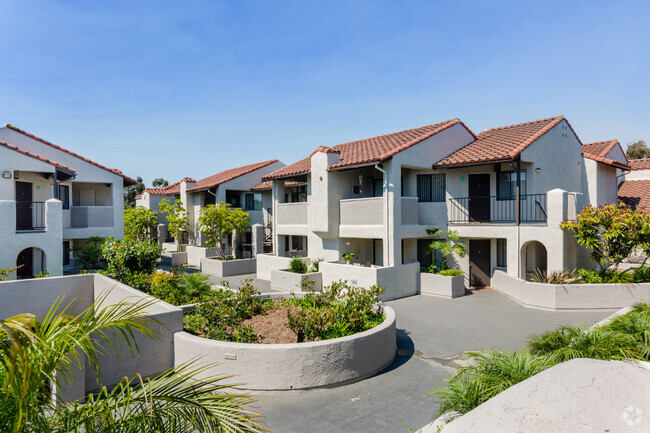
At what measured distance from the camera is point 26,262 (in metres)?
17.9

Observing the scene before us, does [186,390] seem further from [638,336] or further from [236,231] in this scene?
[236,231]

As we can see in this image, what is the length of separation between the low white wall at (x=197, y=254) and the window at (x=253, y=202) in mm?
5277

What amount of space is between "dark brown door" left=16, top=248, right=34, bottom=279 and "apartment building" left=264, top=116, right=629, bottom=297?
1275cm

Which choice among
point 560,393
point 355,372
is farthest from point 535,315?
point 560,393

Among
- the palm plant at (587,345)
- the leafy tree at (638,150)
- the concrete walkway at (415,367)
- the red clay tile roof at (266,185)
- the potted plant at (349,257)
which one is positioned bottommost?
the concrete walkway at (415,367)

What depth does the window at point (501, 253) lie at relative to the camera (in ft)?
59.2

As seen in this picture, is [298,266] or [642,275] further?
[298,266]

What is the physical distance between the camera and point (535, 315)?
13477 millimetres

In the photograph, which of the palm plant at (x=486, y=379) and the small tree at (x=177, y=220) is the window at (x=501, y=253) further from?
the small tree at (x=177, y=220)

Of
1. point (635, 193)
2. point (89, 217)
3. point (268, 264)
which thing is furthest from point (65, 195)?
point (635, 193)

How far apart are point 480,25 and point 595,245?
8.95 m

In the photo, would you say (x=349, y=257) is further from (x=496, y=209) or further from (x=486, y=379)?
(x=486, y=379)

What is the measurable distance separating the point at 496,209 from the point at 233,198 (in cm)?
1955

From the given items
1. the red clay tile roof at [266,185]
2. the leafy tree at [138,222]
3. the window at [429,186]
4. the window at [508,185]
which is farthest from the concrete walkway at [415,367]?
the leafy tree at [138,222]
